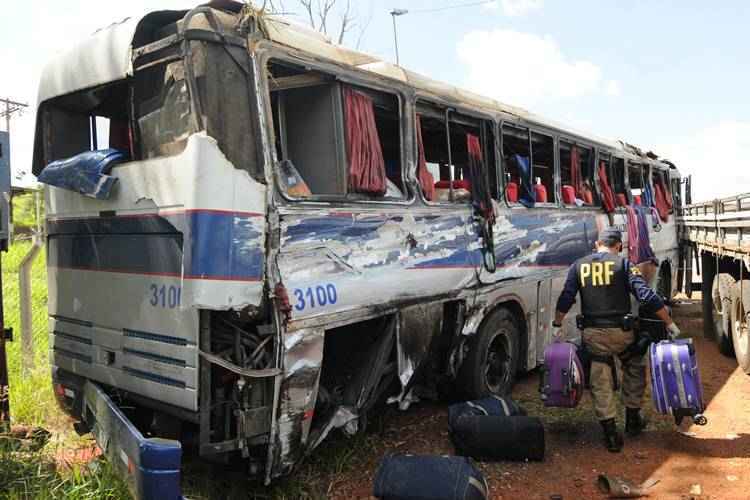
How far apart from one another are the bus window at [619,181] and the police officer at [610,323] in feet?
11.2

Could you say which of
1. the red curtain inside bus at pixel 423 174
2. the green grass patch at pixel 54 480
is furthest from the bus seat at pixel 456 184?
the green grass patch at pixel 54 480

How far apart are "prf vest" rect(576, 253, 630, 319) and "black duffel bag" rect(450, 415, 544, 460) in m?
1.13

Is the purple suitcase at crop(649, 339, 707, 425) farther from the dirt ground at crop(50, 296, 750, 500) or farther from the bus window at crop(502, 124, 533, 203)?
the bus window at crop(502, 124, 533, 203)

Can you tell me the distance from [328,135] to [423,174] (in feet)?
3.33

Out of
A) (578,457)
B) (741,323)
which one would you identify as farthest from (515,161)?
(741,323)

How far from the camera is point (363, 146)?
404 cm

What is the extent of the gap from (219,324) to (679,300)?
12.1m

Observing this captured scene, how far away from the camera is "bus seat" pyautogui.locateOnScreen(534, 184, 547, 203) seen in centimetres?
632

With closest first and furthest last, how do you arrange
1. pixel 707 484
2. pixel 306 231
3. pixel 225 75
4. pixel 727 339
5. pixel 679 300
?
1. pixel 225 75
2. pixel 306 231
3. pixel 707 484
4. pixel 727 339
5. pixel 679 300

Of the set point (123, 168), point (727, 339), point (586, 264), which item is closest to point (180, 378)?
point (123, 168)

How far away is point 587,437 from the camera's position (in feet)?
16.7

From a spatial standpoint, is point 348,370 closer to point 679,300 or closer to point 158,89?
point 158,89

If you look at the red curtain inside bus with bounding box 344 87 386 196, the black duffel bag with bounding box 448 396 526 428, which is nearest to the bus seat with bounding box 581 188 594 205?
the black duffel bag with bounding box 448 396 526 428

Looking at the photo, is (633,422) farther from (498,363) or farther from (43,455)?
(43,455)
